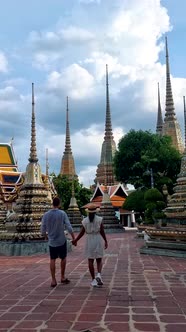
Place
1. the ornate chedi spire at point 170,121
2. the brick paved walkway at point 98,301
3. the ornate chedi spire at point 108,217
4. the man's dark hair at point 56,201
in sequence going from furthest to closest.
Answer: the ornate chedi spire at point 170,121 < the ornate chedi spire at point 108,217 < the man's dark hair at point 56,201 < the brick paved walkway at point 98,301

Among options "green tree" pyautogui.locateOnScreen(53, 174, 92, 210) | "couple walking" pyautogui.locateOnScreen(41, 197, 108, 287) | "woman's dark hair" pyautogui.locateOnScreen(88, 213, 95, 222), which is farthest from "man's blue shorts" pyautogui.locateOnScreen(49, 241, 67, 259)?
"green tree" pyautogui.locateOnScreen(53, 174, 92, 210)

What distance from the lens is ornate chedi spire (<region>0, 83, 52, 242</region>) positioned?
15.5 m

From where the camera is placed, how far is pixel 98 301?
20.5 feet

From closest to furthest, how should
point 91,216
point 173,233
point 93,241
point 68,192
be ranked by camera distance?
point 93,241 → point 91,216 → point 173,233 → point 68,192

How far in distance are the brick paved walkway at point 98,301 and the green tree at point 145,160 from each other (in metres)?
27.1

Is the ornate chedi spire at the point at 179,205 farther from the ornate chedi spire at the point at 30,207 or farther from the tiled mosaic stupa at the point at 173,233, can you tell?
the ornate chedi spire at the point at 30,207

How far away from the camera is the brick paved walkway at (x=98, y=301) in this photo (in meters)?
5.00

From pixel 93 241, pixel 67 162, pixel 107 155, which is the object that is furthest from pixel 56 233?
pixel 67 162

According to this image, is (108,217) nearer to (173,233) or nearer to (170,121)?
(173,233)

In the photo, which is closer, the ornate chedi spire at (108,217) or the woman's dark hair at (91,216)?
the woman's dark hair at (91,216)

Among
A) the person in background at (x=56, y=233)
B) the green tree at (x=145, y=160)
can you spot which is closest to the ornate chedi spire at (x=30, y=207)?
the person in background at (x=56, y=233)

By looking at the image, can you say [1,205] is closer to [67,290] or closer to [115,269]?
[115,269]

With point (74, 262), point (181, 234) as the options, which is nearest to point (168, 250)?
point (181, 234)

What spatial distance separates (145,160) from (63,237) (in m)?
29.1
